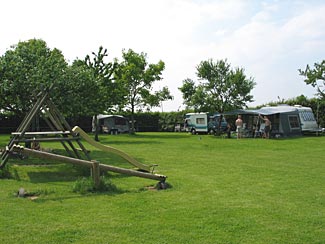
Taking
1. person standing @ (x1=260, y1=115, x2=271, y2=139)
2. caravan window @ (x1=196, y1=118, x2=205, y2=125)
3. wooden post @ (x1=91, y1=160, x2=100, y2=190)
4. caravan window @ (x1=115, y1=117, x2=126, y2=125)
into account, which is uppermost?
caravan window @ (x1=115, y1=117, x2=126, y2=125)

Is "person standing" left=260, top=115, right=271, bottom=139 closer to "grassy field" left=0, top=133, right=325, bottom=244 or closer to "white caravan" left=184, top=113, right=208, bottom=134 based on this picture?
"white caravan" left=184, top=113, right=208, bottom=134

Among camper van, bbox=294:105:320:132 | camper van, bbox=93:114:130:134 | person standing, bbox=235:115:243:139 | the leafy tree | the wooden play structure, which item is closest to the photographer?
the wooden play structure

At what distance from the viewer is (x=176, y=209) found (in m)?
6.35

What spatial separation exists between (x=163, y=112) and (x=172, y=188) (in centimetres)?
3457

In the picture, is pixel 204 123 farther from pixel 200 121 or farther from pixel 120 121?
pixel 120 121

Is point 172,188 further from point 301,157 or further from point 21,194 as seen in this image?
point 301,157

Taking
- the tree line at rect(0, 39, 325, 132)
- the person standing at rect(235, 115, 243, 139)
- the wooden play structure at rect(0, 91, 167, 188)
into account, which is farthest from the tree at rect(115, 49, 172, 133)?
the wooden play structure at rect(0, 91, 167, 188)

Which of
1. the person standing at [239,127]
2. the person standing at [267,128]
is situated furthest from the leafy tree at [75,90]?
the person standing at [267,128]

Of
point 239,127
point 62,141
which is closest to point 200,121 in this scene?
point 239,127

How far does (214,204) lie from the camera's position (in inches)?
263

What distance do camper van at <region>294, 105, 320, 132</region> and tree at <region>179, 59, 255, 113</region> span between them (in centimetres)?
536

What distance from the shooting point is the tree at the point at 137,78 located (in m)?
36.4

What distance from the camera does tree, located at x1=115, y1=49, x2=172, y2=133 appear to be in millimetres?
36438

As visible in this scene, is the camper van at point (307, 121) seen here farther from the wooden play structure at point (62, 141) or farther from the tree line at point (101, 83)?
the wooden play structure at point (62, 141)
